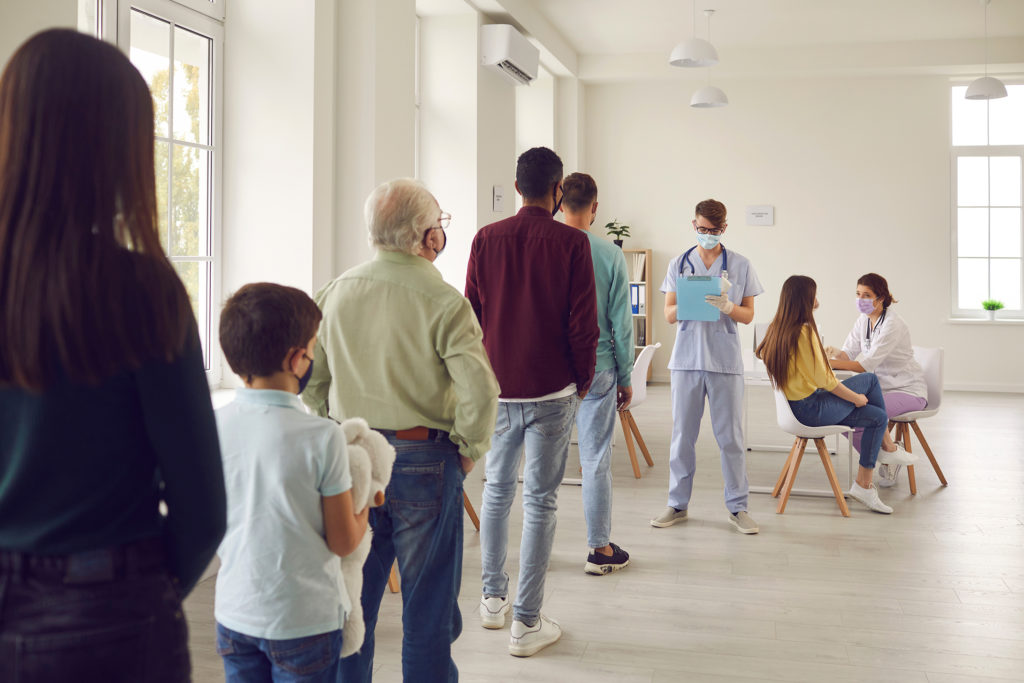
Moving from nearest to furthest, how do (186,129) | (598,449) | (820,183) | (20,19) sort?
(20,19) → (598,449) → (186,129) → (820,183)

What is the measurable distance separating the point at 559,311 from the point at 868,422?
2497 millimetres

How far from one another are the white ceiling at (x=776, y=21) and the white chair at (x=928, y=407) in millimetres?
3716

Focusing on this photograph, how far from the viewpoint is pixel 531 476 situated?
9.45ft

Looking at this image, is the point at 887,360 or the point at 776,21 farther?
the point at 776,21

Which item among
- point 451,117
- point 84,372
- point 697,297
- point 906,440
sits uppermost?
point 451,117

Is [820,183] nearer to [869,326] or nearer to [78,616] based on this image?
[869,326]

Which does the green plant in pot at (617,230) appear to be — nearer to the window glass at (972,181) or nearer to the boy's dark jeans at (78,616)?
the window glass at (972,181)

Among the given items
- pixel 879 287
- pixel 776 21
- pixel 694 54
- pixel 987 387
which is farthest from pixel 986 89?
pixel 879 287

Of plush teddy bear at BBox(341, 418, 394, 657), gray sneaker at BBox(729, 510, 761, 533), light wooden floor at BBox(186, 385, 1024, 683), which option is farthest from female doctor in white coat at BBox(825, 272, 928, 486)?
plush teddy bear at BBox(341, 418, 394, 657)

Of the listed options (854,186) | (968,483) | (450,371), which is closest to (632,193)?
(854,186)

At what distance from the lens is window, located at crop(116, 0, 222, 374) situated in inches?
143

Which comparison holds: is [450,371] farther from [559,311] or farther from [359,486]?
[559,311]

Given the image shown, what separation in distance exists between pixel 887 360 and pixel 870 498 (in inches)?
36.5

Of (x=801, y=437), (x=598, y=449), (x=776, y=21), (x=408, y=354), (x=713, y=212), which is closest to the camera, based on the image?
(x=408, y=354)
